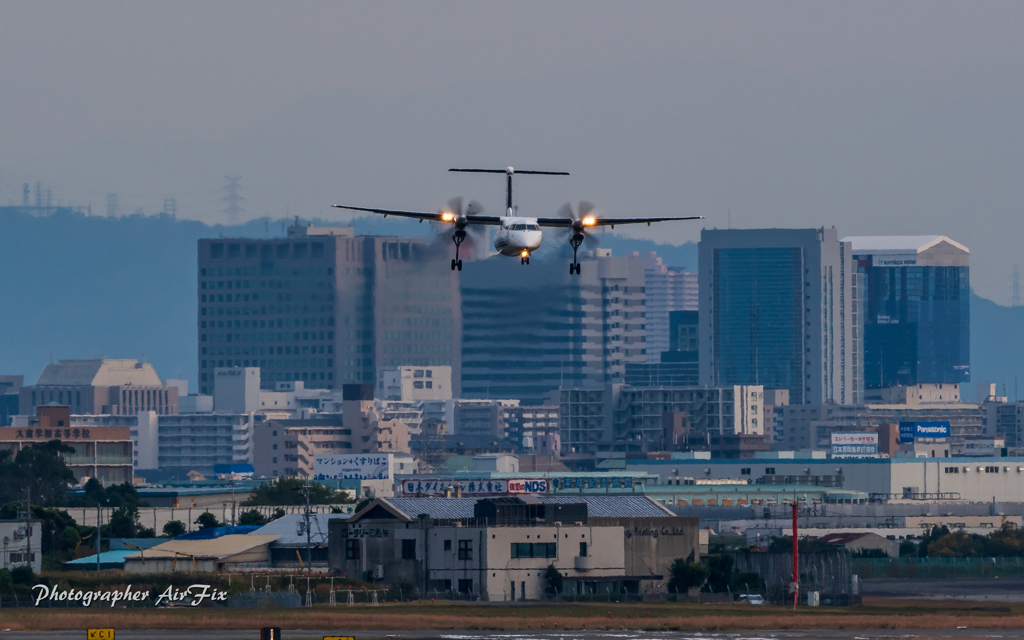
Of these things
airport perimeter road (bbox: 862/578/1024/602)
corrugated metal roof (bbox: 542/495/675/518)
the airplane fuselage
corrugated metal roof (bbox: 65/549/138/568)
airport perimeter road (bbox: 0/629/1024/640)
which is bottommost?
airport perimeter road (bbox: 862/578/1024/602)

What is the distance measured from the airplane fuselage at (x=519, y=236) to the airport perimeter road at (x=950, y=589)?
56698mm

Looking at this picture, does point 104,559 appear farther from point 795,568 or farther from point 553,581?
point 795,568

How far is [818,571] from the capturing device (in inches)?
6658

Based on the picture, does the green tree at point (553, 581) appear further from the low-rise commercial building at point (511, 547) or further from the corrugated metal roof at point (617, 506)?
the corrugated metal roof at point (617, 506)

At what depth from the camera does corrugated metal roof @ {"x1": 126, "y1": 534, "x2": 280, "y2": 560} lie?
17788 centimetres

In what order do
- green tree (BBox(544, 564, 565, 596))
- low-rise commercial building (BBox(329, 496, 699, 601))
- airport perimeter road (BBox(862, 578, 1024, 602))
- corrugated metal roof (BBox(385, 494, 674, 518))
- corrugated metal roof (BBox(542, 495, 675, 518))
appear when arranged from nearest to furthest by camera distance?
green tree (BBox(544, 564, 565, 596)), low-rise commercial building (BBox(329, 496, 699, 601)), airport perimeter road (BBox(862, 578, 1024, 602)), corrugated metal roof (BBox(385, 494, 674, 518)), corrugated metal roof (BBox(542, 495, 675, 518))

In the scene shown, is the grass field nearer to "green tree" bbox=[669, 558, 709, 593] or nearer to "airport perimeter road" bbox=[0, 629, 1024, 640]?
"airport perimeter road" bbox=[0, 629, 1024, 640]

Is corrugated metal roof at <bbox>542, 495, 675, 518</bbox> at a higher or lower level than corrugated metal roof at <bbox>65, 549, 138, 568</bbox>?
higher

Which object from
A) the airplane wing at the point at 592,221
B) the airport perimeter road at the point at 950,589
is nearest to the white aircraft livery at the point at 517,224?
the airplane wing at the point at 592,221

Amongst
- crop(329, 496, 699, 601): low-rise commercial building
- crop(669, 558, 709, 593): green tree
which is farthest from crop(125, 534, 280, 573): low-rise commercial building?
crop(669, 558, 709, 593): green tree

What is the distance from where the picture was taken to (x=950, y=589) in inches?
7234

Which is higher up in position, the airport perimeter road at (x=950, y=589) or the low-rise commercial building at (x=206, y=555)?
the low-rise commercial building at (x=206, y=555)

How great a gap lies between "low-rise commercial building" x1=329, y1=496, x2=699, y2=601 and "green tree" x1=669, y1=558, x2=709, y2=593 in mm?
1739

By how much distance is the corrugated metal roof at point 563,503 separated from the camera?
7047 inches
